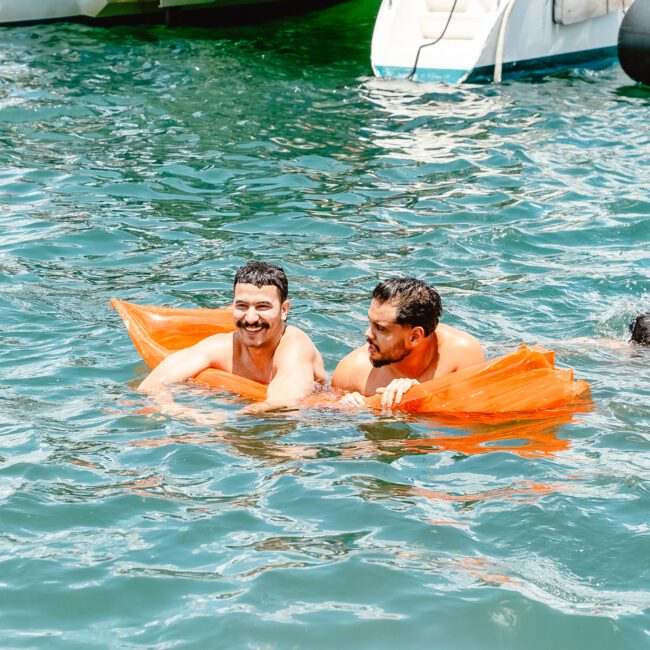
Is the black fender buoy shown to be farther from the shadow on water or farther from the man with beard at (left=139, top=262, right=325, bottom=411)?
the shadow on water

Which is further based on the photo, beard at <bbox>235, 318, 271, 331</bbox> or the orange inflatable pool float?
beard at <bbox>235, 318, 271, 331</bbox>

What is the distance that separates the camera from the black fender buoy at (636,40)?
42.8 feet

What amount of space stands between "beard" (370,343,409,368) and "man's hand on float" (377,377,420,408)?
0.12 metres

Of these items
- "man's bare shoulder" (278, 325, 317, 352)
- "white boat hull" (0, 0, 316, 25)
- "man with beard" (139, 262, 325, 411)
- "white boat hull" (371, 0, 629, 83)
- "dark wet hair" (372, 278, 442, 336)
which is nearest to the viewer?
"dark wet hair" (372, 278, 442, 336)

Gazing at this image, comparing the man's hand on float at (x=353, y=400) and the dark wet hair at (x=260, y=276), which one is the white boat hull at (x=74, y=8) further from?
the man's hand on float at (x=353, y=400)

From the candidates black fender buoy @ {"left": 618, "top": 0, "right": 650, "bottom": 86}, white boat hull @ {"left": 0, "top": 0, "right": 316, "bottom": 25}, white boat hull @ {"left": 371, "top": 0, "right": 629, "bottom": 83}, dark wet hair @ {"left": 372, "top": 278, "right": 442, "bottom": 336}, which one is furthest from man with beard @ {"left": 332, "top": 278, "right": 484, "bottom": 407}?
white boat hull @ {"left": 0, "top": 0, "right": 316, "bottom": 25}

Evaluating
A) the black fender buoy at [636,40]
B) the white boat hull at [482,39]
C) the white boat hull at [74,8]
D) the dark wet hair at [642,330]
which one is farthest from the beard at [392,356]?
the white boat hull at [74,8]

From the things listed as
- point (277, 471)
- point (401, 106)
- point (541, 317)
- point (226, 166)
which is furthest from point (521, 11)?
point (277, 471)

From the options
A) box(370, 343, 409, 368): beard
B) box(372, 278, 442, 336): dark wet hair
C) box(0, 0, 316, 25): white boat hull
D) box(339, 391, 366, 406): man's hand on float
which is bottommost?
box(339, 391, 366, 406): man's hand on float

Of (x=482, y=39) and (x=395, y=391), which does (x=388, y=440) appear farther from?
(x=482, y=39)

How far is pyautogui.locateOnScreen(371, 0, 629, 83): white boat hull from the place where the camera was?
1458 cm

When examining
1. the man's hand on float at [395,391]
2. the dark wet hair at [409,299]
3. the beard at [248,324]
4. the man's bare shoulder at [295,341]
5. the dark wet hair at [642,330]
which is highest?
the dark wet hair at [409,299]

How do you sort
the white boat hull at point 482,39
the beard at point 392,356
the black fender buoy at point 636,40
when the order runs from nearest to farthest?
the beard at point 392,356
the black fender buoy at point 636,40
the white boat hull at point 482,39

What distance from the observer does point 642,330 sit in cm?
754
